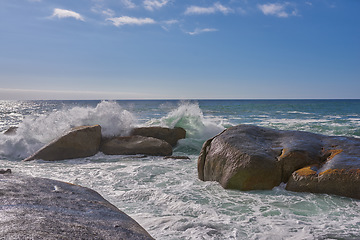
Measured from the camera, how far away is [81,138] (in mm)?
8414

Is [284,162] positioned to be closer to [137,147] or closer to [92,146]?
[137,147]

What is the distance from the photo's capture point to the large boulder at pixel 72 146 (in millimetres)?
7879

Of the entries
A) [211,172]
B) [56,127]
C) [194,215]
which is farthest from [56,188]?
[56,127]

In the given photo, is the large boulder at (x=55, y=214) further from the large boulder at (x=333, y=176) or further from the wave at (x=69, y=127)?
the wave at (x=69, y=127)

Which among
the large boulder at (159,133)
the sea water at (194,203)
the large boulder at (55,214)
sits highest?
the large boulder at (55,214)

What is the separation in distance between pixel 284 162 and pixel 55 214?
377cm

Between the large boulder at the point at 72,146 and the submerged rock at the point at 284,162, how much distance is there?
13.4 feet

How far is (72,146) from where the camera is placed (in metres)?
8.16

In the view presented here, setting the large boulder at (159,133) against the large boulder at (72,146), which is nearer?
the large boulder at (72,146)

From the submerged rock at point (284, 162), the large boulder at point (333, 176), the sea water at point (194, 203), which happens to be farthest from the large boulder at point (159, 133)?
the large boulder at point (333, 176)

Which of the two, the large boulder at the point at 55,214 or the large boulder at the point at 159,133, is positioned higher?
the large boulder at the point at 55,214

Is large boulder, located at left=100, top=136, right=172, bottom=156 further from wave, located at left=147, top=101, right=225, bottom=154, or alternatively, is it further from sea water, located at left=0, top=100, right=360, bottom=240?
wave, located at left=147, top=101, right=225, bottom=154

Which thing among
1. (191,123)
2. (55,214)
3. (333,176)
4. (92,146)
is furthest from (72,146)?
(55,214)

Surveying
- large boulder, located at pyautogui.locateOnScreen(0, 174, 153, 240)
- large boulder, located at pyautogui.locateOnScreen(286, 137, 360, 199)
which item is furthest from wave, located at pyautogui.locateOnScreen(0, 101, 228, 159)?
large boulder, located at pyautogui.locateOnScreen(0, 174, 153, 240)
